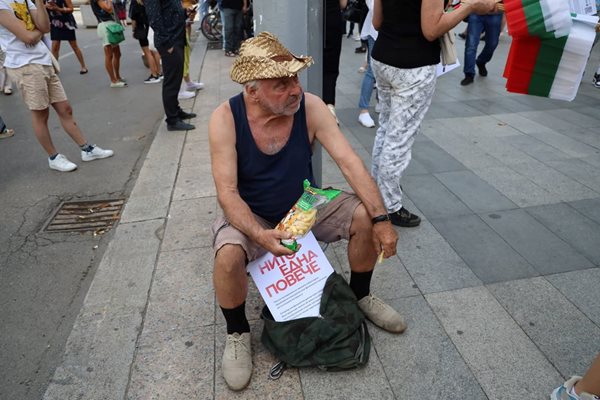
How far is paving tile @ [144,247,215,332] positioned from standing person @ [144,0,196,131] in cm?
272

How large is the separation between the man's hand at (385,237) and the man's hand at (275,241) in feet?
1.42

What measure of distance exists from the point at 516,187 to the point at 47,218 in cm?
388

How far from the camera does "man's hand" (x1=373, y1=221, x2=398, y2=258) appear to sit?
6.48 ft

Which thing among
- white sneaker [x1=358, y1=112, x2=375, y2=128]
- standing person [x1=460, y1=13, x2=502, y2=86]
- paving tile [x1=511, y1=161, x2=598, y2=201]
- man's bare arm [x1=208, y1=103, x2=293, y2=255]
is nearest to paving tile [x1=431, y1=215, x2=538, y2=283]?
paving tile [x1=511, y1=161, x2=598, y2=201]

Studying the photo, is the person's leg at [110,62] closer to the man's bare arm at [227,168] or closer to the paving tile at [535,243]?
the man's bare arm at [227,168]

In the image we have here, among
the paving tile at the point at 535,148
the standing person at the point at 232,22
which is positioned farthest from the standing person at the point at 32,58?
the standing person at the point at 232,22

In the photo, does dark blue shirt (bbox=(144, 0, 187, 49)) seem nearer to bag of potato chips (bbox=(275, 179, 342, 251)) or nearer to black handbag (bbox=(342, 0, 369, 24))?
black handbag (bbox=(342, 0, 369, 24))

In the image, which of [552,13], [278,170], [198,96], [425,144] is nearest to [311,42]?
[278,170]

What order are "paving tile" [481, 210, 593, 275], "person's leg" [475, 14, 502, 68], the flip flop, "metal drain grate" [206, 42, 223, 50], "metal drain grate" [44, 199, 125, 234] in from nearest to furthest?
"paving tile" [481, 210, 593, 275]
"metal drain grate" [44, 199, 125, 234]
the flip flop
"person's leg" [475, 14, 502, 68]
"metal drain grate" [206, 42, 223, 50]

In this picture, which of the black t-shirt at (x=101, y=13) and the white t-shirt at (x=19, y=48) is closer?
the white t-shirt at (x=19, y=48)

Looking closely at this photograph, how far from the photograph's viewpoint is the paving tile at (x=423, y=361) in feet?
6.26

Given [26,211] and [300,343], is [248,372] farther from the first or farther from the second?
[26,211]

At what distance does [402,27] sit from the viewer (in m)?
2.63

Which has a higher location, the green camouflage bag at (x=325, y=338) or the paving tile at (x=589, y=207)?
the green camouflage bag at (x=325, y=338)
